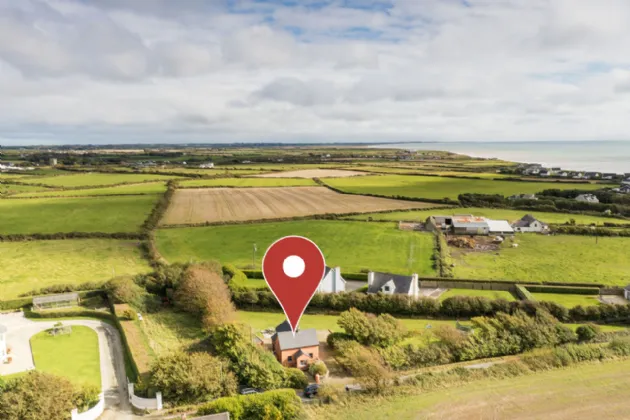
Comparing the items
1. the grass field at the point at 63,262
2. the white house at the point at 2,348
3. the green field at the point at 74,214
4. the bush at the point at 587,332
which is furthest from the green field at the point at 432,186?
the white house at the point at 2,348

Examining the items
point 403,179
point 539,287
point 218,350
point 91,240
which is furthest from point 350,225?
point 403,179

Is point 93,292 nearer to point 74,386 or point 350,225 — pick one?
point 74,386

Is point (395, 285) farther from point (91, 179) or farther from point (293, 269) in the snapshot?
point (91, 179)

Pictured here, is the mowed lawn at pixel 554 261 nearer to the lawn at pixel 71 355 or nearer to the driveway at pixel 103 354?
the driveway at pixel 103 354

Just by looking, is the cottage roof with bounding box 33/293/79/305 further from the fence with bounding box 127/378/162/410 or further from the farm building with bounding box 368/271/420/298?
the farm building with bounding box 368/271/420/298

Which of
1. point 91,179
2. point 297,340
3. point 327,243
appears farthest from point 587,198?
point 91,179
